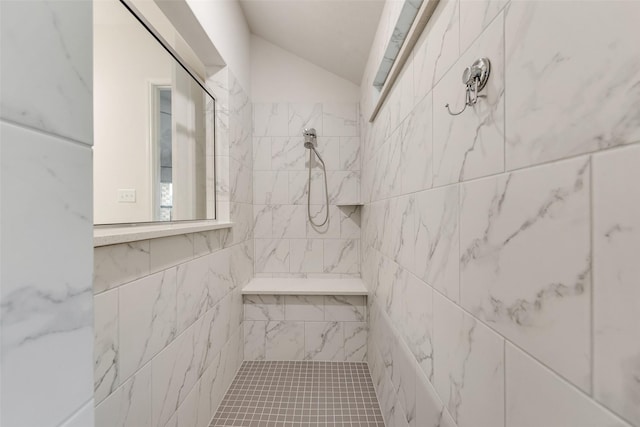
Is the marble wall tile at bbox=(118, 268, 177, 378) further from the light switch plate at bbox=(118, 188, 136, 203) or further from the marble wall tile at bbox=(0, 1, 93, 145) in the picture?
the marble wall tile at bbox=(0, 1, 93, 145)

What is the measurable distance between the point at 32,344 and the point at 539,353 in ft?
2.03

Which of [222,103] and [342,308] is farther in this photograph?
[342,308]

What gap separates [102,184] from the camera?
1.11m

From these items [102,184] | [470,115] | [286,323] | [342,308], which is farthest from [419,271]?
[286,323]

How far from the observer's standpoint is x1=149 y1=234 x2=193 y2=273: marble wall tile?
3.46 feet

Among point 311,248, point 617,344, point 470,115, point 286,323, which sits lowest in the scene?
point 286,323

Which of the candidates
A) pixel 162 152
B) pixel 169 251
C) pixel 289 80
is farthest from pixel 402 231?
pixel 289 80

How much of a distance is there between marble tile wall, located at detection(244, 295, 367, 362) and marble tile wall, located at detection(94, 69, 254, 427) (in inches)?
6.4

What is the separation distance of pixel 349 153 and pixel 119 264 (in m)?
2.00

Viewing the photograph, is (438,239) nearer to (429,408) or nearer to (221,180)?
(429,408)

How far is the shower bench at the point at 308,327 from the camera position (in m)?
2.23

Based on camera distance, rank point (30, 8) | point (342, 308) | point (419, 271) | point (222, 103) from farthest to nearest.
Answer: point (342, 308), point (222, 103), point (419, 271), point (30, 8)

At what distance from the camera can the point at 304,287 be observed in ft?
7.47

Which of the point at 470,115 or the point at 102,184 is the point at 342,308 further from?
the point at 470,115
